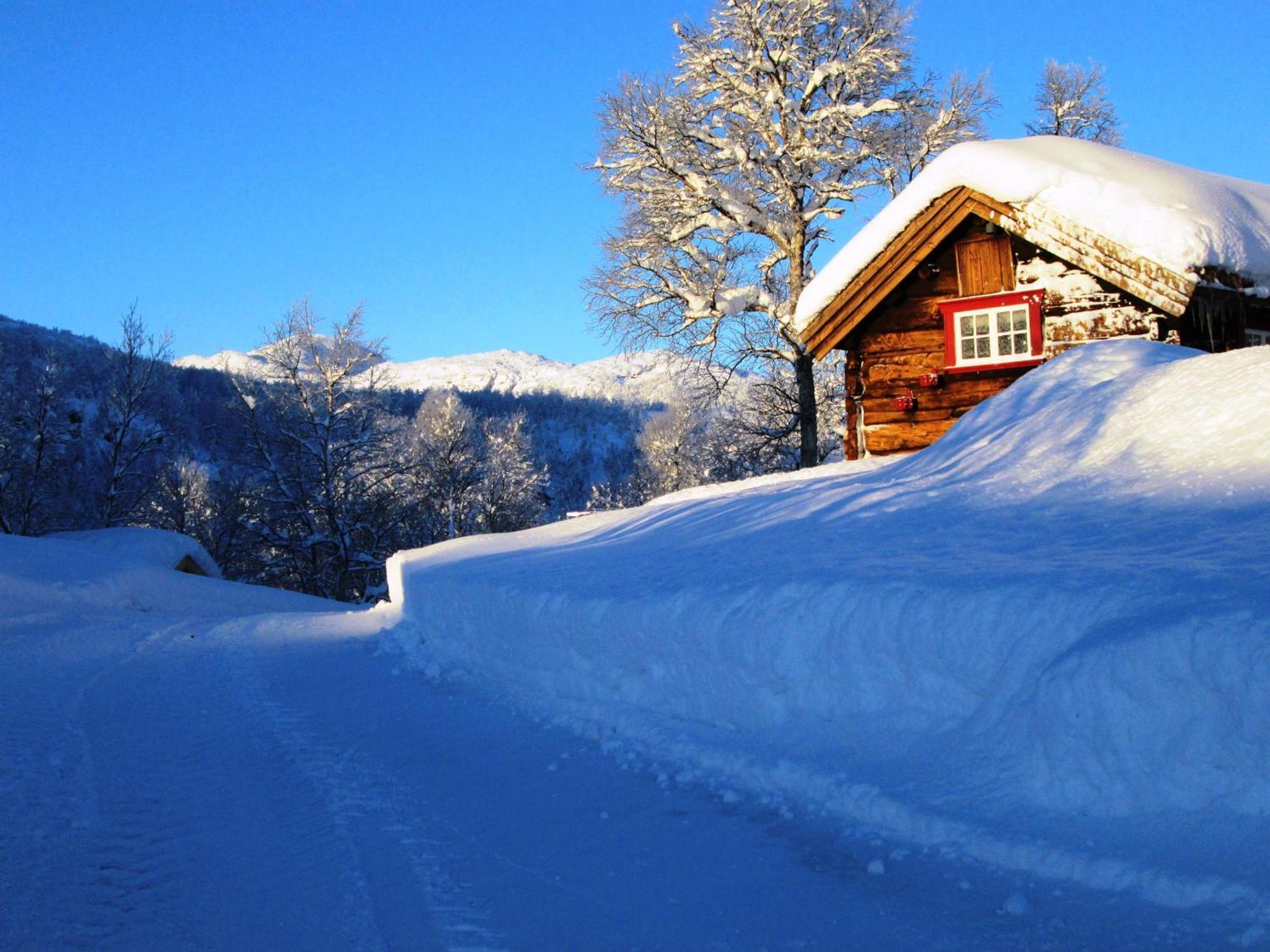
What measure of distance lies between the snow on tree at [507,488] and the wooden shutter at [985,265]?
37.7 meters

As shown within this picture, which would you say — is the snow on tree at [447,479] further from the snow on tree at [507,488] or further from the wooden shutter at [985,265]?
the wooden shutter at [985,265]

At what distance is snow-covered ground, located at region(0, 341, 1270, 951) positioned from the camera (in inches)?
131

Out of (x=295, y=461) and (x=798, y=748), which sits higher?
(x=295, y=461)

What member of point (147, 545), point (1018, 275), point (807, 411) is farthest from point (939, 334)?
point (147, 545)

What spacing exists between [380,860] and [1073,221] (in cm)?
1104

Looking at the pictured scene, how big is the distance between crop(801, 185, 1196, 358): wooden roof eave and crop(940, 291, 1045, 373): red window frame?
0.71 meters

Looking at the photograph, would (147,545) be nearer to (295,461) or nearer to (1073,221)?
(295,461)

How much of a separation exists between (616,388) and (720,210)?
5772 inches

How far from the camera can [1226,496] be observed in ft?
17.1

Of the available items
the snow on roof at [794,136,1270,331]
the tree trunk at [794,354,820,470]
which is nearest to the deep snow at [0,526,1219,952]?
the snow on roof at [794,136,1270,331]

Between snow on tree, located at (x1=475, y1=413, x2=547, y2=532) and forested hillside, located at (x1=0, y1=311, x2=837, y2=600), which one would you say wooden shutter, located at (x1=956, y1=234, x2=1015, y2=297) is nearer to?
forested hillside, located at (x1=0, y1=311, x2=837, y2=600)

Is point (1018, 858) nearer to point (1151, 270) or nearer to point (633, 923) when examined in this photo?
point (633, 923)

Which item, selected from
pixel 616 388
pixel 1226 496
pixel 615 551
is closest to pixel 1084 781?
pixel 1226 496

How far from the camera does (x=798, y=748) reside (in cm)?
488
